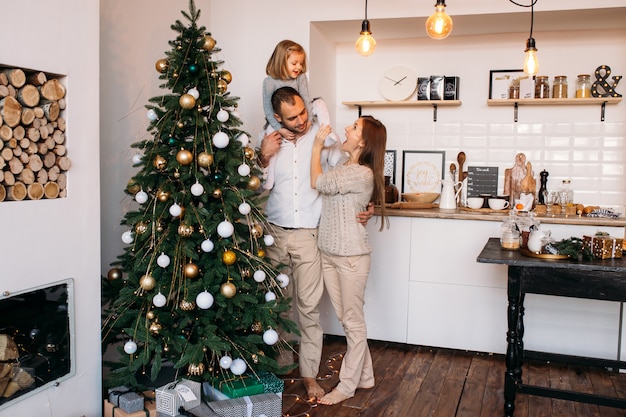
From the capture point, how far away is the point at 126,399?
2.65 m

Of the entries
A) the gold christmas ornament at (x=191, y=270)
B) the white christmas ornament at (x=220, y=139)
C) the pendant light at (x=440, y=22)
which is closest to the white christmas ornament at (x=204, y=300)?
the gold christmas ornament at (x=191, y=270)

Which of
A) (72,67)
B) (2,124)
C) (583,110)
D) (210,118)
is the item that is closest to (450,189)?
(583,110)

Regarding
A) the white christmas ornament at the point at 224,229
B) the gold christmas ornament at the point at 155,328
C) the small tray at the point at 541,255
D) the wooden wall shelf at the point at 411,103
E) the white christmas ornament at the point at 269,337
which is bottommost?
the white christmas ornament at the point at 269,337

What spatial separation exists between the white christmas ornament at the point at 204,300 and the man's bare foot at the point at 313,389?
0.96 m

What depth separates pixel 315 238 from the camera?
3373 millimetres

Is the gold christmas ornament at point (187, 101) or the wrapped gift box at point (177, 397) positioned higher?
the gold christmas ornament at point (187, 101)

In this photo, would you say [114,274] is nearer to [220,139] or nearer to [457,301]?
[220,139]

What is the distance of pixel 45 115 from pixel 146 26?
1422mm

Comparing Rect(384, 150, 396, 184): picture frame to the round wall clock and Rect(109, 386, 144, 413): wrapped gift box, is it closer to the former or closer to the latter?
the round wall clock

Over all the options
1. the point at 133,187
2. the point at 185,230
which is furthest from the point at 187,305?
the point at 133,187

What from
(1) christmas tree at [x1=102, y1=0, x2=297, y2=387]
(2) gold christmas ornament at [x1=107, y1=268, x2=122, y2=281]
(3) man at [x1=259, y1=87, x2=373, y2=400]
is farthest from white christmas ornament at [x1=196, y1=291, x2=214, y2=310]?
(3) man at [x1=259, y1=87, x2=373, y2=400]

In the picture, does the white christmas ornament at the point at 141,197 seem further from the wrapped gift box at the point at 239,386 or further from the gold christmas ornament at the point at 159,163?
the wrapped gift box at the point at 239,386

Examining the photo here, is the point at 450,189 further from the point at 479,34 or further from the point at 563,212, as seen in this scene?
the point at 479,34

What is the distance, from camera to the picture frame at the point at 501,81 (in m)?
4.50
